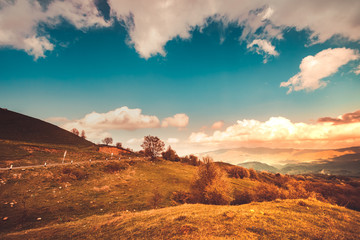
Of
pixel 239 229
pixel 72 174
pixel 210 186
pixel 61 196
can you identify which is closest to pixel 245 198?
pixel 210 186

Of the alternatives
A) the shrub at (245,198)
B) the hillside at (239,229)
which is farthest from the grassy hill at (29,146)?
the shrub at (245,198)

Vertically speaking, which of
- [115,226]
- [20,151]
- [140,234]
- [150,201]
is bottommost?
[150,201]

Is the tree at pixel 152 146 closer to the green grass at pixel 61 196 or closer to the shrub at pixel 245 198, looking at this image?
the green grass at pixel 61 196

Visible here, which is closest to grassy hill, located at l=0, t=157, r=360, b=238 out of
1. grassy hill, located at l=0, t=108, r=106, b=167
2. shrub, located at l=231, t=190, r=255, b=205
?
shrub, located at l=231, t=190, r=255, b=205

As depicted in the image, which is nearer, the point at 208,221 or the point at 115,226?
the point at 208,221

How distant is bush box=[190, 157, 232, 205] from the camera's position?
24.0 m

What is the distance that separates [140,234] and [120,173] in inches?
1455

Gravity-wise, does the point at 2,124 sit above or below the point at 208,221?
above

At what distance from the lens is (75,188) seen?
27.2 metres

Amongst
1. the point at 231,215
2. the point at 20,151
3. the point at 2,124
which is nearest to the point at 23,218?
the point at 231,215

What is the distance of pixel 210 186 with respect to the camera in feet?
82.6

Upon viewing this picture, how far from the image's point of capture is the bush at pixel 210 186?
2400cm

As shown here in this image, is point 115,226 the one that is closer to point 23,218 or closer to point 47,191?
point 23,218

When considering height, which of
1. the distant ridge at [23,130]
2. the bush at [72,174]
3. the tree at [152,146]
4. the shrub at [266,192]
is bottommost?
the shrub at [266,192]
